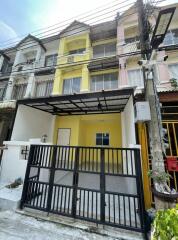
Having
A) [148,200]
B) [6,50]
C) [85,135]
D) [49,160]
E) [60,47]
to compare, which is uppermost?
[6,50]

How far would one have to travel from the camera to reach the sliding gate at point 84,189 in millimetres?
2641

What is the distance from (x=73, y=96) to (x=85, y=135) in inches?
203

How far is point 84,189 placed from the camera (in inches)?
114

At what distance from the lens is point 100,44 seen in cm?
959

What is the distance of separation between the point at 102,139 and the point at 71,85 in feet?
15.0

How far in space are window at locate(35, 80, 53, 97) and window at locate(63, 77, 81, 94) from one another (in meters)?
1.32

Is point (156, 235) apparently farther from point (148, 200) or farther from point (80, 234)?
point (148, 200)

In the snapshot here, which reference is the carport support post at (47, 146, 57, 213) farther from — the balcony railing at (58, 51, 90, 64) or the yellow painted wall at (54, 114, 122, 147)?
the balcony railing at (58, 51, 90, 64)

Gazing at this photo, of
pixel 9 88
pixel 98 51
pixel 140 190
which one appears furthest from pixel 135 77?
pixel 9 88

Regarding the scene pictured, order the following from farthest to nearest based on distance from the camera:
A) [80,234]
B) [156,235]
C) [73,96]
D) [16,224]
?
[73,96] → [16,224] → [80,234] → [156,235]

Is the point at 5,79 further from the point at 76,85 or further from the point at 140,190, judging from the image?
the point at 140,190

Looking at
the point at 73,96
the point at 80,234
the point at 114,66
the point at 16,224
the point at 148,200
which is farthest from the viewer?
the point at 114,66

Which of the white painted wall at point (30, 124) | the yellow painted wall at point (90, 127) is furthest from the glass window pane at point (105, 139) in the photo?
the white painted wall at point (30, 124)

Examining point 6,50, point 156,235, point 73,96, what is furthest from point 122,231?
point 6,50
